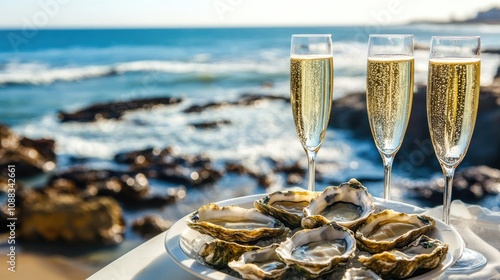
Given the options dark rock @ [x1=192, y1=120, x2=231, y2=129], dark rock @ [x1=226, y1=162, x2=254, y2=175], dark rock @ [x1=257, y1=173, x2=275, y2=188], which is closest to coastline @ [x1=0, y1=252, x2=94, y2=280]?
dark rock @ [x1=257, y1=173, x2=275, y2=188]

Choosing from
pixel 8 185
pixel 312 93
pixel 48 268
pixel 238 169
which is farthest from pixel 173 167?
pixel 312 93

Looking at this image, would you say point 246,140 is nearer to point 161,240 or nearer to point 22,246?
point 22,246

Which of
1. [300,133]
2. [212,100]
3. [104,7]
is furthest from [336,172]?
[104,7]

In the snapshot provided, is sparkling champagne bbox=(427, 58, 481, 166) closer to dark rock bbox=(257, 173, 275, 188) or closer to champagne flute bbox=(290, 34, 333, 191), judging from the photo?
champagne flute bbox=(290, 34, 333, 191)

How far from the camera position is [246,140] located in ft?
37.6

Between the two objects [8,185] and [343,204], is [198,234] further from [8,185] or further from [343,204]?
[8,185]

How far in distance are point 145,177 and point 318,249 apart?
24.3 ft

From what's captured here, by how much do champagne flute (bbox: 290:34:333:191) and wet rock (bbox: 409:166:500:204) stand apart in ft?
17.9

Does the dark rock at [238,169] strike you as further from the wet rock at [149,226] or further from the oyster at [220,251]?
the oyster at [220,251]

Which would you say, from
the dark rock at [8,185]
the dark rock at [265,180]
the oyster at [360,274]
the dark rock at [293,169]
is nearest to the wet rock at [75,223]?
the dark rock at [8,185]

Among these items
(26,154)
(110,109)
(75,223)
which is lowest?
(110,109)

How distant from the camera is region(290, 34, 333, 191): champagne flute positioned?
162 cm

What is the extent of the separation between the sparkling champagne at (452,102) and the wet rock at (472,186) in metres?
5.48

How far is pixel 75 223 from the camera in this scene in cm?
614
